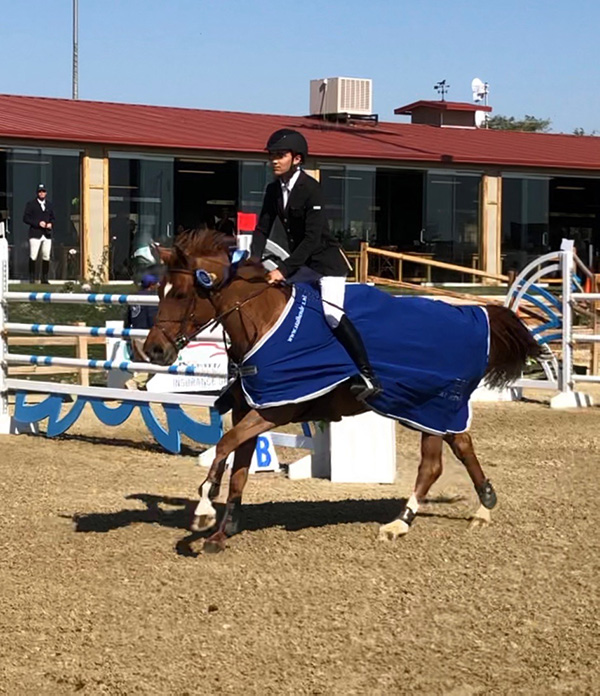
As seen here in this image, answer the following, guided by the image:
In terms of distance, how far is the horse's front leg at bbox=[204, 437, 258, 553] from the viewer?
6860 mm

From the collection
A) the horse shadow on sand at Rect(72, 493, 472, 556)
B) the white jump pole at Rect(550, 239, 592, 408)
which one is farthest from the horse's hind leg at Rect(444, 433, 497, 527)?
the white jump pole at Rect(550, 239, 592, 408)

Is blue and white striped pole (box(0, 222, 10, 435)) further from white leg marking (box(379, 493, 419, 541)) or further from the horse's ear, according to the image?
white leg marking (box(379, 493, 419, 541))

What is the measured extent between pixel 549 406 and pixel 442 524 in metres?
6.96

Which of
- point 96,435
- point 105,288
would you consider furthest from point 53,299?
point 105,288

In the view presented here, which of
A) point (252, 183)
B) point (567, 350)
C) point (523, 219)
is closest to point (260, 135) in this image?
point (252, 183)

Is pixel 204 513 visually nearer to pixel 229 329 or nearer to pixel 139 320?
pixel 229 329

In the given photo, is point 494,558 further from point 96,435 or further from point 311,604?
point 96,435

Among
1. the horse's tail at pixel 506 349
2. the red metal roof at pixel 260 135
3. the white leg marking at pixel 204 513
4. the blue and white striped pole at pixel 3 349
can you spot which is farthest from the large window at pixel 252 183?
the white leg marking at pixel 204 513

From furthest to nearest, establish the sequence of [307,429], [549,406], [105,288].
Result: [105,288], [549,406], [307,429]

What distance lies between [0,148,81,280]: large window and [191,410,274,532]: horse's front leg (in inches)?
792

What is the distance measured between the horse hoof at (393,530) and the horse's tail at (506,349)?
116 centimetres

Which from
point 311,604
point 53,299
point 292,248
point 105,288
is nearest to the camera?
point 311,604

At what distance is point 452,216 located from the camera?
31.2m

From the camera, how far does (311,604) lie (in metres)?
5.88
